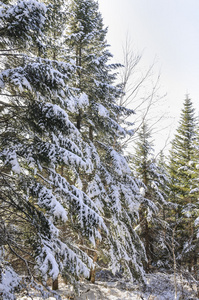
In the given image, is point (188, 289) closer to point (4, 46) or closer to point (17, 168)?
point (17, 168)

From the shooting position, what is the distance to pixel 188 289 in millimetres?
9156

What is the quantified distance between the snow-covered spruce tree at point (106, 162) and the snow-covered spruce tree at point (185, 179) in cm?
740

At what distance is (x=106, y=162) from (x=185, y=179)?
1012cm

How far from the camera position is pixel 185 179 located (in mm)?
15195

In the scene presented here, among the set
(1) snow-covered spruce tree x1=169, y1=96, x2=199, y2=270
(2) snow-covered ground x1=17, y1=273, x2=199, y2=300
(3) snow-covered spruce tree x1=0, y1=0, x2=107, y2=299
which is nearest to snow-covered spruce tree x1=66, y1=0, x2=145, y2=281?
(2) snow-covered ground x1=17, y1=273, x2=199, y2=300

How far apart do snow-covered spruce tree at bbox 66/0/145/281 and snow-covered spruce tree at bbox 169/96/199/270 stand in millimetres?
7397

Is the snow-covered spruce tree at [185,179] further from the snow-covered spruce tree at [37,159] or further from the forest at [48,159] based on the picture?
the snow-covered spruce tree at [37,159]

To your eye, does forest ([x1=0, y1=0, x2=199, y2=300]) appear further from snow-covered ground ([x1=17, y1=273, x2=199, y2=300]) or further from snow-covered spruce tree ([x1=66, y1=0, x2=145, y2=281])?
snow-covered ground ([x1=17, y1=273, x2=199, y2=300])

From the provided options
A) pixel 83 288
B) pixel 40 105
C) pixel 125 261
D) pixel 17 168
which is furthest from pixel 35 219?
pixel 83 288

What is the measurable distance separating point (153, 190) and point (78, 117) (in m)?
7.31

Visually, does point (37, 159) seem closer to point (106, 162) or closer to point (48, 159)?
point (48, 159)

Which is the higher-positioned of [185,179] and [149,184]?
[185,179]

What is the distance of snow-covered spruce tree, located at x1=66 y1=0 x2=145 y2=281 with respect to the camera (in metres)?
6.63

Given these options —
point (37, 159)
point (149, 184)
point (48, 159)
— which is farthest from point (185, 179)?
point (37, 159)
